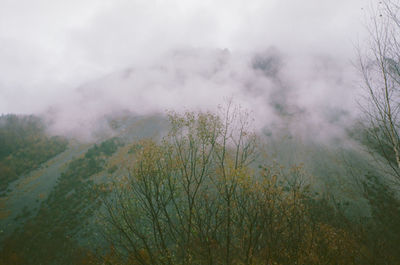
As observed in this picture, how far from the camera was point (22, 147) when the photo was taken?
16638 cm

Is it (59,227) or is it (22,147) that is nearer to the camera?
(59,227)

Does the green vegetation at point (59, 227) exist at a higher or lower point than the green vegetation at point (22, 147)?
lower

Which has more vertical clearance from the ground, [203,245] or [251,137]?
[251,137]

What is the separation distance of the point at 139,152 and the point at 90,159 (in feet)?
475

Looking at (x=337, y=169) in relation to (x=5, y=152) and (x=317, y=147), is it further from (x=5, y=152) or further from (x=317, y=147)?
(x=5, y=152)

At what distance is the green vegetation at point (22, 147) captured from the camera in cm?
13950

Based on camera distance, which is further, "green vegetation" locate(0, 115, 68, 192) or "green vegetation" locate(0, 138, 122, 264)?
"green vegetation" locate(0, 115, 68, 192)

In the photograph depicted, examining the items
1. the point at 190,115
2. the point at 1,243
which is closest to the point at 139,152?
the point at 190,115

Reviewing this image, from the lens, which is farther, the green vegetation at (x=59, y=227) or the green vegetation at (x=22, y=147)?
the green vegetation at (x=22, y=147)

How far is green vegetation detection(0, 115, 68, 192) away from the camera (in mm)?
139500

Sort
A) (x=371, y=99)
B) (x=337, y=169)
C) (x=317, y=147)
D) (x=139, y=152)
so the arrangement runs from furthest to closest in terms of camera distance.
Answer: (x=317, y=147) < (x=337, y=169) < (x=139, y=152) < (x=371, y=99)

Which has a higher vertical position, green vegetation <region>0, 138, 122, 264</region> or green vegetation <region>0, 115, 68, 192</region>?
green vegetation <region>0, 115, 68, 192</region>

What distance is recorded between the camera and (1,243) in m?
88.0

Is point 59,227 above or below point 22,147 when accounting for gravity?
below
